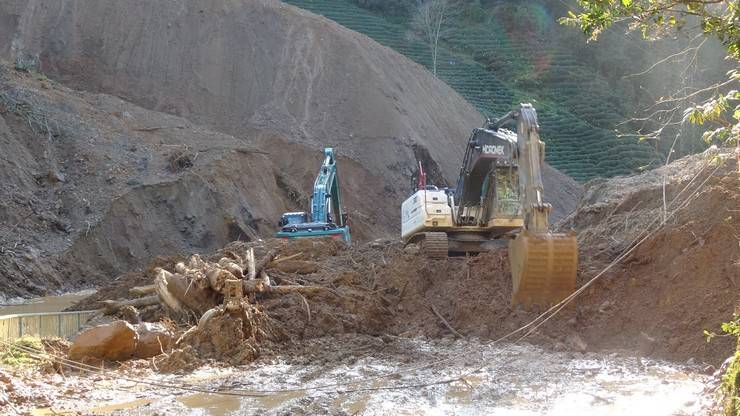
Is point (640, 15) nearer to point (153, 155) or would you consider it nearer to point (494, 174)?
point (494, 174)

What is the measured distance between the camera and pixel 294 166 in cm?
2953

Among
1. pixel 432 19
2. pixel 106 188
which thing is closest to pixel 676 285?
pixel 106 188

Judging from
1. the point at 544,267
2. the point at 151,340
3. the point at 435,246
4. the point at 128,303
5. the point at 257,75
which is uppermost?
the point at 257,75

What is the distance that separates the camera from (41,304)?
16.5 metres

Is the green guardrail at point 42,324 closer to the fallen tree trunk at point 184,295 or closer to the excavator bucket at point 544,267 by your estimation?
the fallen tree trunk at point 184,295

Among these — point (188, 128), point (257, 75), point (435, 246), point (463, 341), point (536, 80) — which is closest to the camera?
point (463, 341)

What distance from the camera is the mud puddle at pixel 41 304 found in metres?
15.4

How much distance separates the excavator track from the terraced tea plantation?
3071cm

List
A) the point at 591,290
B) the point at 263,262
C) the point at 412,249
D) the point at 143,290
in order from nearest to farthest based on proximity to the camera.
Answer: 1. the point at 591,290
2. the point at 143,290
3. the point at 263,262
4. the point at 412,249

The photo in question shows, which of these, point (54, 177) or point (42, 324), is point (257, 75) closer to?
point (54, 177)

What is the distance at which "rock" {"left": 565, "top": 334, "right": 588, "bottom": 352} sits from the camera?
10.1 m

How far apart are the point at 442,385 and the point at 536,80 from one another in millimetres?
46726

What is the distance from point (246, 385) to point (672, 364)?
4360mm

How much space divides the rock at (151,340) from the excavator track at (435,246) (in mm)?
4774
